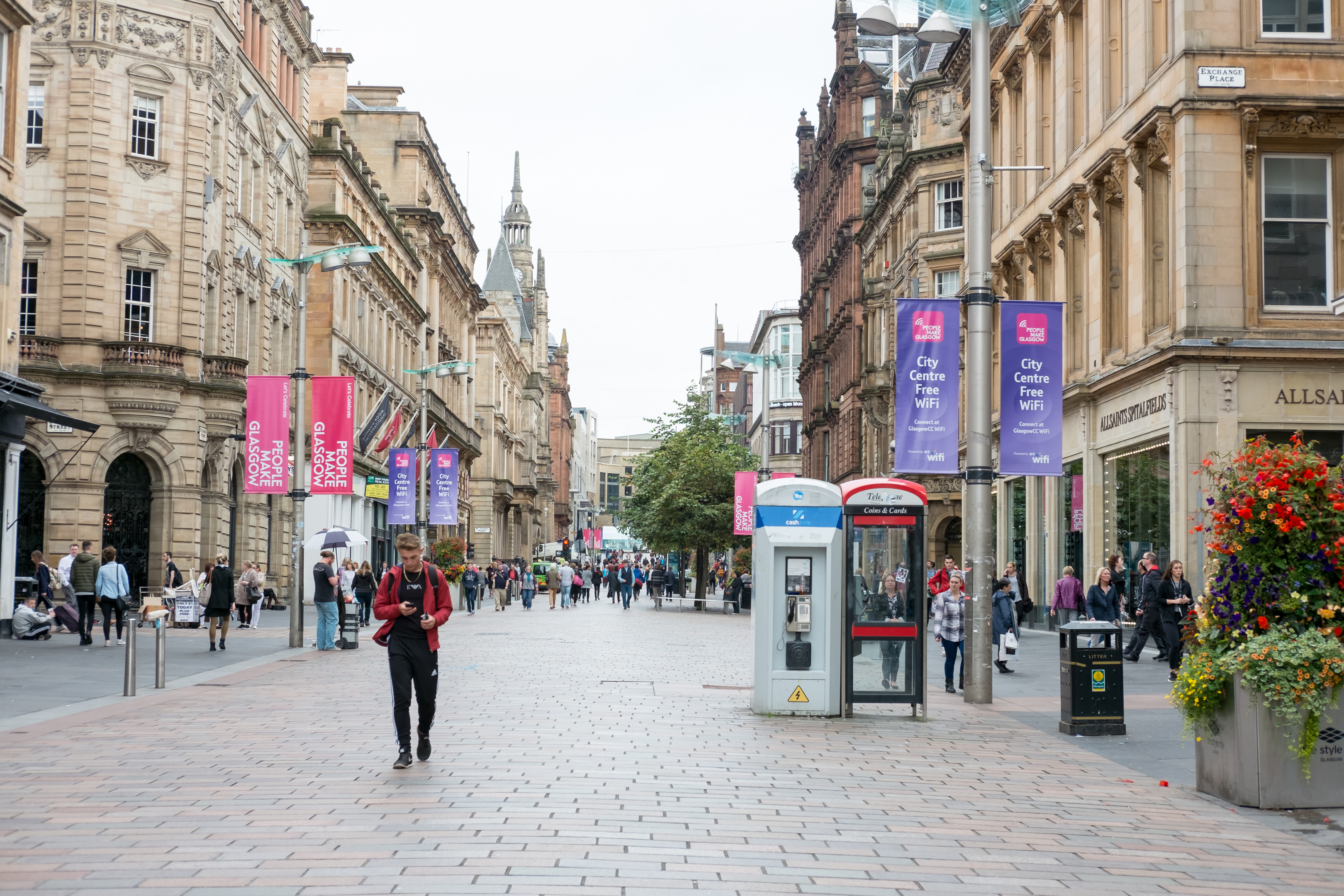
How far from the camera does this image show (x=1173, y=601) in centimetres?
2041

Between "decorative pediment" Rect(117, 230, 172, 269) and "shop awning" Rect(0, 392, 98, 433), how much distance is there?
11.7 m

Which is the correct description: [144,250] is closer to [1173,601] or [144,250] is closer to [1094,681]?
[1173,601]

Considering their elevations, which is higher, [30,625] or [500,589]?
[30,625]

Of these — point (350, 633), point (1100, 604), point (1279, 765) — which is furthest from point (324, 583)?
point (1279, 765)

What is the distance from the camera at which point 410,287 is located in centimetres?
7125

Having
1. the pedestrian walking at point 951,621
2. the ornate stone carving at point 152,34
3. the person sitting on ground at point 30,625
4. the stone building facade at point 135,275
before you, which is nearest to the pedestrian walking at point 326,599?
the person sitting on ground at point 30,625

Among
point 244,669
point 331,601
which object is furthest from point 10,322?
point 244,669

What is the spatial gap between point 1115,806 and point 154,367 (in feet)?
102

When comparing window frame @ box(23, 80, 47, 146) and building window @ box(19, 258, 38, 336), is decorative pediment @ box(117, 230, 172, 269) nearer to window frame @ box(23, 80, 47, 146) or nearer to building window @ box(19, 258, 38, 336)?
building window @ box(19, 258, 38, 336)

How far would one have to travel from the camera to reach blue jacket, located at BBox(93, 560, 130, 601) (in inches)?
984

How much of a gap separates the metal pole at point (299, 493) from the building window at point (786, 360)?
78653 mm

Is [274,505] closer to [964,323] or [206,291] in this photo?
[206,291]

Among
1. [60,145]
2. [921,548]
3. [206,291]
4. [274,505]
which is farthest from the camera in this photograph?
A: [274,505]

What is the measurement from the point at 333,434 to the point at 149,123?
12.4 m
